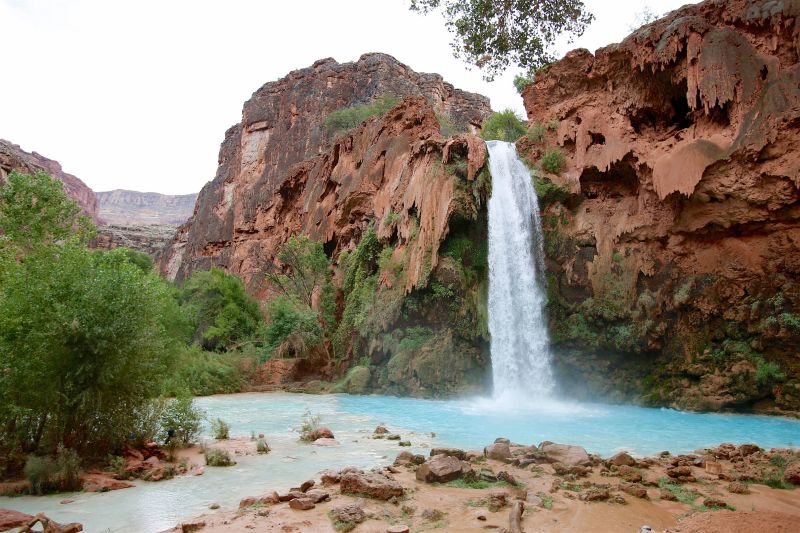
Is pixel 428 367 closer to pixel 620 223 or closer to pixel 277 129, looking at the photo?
pixel 620 223

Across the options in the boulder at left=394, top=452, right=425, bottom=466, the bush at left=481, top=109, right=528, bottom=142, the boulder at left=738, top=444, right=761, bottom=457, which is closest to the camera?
the boulder at left=394, top=452, right=425, bottom=466

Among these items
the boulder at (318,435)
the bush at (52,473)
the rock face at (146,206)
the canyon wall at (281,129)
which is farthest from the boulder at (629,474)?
the rock face at (146,206)

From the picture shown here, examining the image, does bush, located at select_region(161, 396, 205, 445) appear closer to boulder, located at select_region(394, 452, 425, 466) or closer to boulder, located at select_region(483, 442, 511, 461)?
boulder, located at select_region(394, 452, 425, 466)

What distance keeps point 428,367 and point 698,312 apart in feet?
32.4

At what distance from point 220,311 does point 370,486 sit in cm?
2668

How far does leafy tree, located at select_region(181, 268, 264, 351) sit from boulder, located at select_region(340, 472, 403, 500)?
23991 millimetres

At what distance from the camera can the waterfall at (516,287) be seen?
19500 mm

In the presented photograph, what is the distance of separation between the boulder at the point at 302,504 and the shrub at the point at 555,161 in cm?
1970

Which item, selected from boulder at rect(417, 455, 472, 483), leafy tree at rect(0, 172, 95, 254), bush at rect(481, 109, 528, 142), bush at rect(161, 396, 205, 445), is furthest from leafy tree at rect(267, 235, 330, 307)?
boulder at rect(417, 455, 472, 483)

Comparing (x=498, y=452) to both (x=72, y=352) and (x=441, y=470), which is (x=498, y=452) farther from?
(x=72, y=352)

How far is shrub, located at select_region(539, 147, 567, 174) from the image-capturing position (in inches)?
880

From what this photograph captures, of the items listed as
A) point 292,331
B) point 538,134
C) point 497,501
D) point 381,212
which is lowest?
point 497,501

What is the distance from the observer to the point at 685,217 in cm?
1822

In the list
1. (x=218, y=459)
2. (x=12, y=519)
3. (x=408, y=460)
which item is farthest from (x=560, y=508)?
(x=12, y=519)
